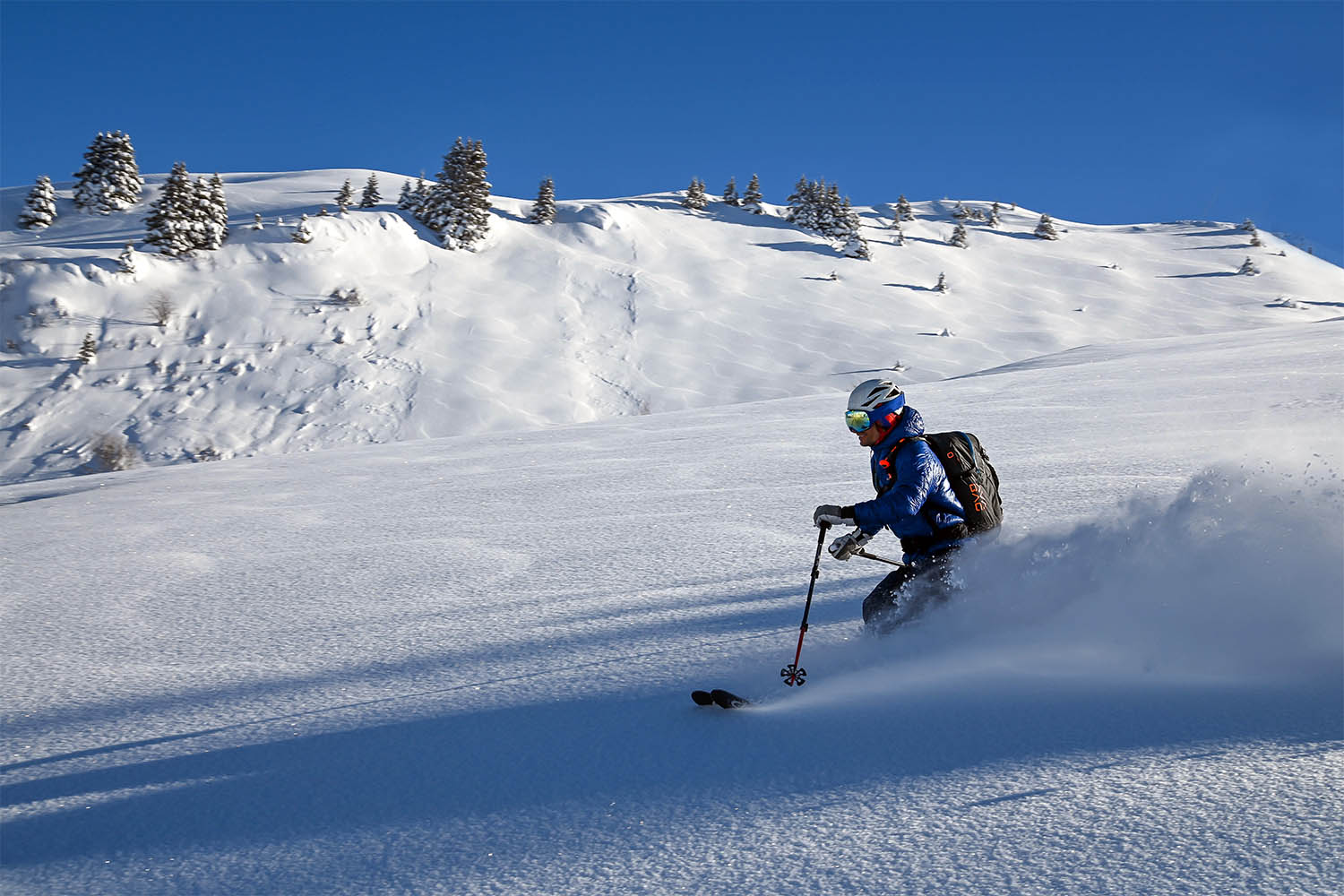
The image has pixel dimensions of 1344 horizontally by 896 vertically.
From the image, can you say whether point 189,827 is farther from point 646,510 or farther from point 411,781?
point 646,510

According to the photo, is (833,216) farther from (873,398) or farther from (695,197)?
(873,398)

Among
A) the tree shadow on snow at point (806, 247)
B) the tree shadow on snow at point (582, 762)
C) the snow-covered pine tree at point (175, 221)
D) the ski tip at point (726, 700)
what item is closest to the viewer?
the tree shadow on snow at point (582, 762)

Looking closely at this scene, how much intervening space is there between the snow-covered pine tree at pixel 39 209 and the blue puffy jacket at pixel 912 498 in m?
46.2

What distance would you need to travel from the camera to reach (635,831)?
10.5 feet

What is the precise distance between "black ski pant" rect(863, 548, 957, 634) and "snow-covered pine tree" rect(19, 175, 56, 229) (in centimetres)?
4635

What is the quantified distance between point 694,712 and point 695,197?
53875mm

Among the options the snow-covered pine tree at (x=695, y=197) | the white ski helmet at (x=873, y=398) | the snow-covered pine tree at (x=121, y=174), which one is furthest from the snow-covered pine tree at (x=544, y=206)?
the white ski helmet at (x=873, y=398)

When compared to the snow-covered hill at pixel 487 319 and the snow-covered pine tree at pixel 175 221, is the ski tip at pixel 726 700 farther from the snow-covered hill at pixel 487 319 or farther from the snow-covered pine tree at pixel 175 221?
the snow-covered pine tree at pixel 175 221

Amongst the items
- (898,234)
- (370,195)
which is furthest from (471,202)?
(898,234)

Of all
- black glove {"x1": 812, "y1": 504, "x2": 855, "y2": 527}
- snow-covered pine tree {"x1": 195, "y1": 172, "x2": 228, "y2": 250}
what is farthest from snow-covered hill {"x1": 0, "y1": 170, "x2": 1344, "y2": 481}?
black glove {"x1": 812, "y1": 504, "x2": 855, "y2": 527}

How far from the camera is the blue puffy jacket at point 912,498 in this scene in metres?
4.66

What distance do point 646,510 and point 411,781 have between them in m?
5.65

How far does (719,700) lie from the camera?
4.11m

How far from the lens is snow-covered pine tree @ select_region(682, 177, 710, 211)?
5478cm
